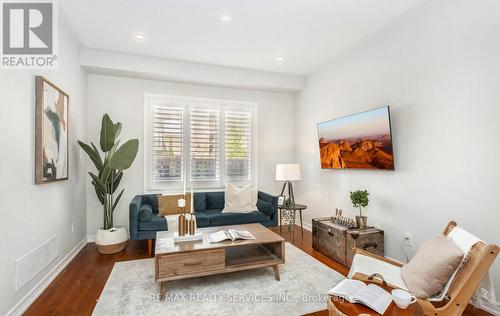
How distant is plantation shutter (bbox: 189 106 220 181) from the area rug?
201 centimetres

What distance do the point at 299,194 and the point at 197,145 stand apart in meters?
2.33

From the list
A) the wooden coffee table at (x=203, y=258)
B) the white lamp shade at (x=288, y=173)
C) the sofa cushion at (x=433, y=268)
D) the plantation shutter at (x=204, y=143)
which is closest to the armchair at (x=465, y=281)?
the sofa cushion at (x=433, y=268)

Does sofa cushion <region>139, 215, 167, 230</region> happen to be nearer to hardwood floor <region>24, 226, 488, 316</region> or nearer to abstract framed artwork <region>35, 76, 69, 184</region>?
hardwood floor <region>24, 226, 488, 316</region>

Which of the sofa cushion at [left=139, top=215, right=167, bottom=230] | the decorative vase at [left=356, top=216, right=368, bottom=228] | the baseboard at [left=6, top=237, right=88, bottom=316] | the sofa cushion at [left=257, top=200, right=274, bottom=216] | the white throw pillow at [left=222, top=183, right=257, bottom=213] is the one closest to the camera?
the baseboard at [left=6, top=237, right=88, bottom=316]

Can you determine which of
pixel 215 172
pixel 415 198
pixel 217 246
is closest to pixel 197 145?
pixel 215 172

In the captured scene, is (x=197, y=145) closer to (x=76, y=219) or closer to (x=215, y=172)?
(x=215, y=172)

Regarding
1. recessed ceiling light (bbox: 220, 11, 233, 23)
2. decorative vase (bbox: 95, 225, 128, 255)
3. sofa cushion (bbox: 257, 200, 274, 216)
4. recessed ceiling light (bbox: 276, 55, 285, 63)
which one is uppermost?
recessed ceiling light (bbox: 220, 11, 233, 23)

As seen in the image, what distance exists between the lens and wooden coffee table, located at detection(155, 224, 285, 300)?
244 cm

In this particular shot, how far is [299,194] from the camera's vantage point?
525 centimetres

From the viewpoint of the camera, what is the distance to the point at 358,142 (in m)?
3.51

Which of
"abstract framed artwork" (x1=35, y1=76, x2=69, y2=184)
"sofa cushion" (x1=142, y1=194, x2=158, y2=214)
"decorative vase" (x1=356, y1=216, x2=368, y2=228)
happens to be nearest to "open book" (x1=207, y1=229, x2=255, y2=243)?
"decorative vase" (x1=356, y1=216, x2=368, y2=228)

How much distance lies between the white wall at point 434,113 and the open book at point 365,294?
4.68 feet

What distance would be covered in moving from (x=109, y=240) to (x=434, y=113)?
14.4 ft

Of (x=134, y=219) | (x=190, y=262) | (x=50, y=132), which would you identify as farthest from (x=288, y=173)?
(x=50, y=132)
